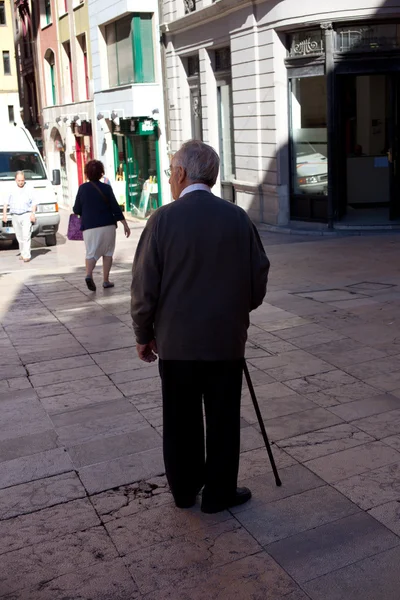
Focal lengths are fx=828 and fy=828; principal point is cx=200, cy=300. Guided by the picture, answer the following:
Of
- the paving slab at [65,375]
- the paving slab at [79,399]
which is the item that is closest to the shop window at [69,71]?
the paving slab at [65,375]

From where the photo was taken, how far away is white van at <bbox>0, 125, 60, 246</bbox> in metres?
17.7

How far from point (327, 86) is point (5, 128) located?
25.4 ft

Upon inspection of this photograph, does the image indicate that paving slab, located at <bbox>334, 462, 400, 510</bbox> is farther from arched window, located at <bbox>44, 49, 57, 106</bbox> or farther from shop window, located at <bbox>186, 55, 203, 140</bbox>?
arched window, located at <bbox>44, 49, 57, 106</bbox>

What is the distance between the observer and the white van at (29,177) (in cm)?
1766

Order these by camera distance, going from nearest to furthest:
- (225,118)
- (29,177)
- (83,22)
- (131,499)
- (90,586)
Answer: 1. (90,586)
2. (131,499)
3. (29,177)
4. (225,118)
5. (83,22)

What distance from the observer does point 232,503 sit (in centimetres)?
438

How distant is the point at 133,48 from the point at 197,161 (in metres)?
20.6

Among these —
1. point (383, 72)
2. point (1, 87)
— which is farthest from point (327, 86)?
point (1, 87)

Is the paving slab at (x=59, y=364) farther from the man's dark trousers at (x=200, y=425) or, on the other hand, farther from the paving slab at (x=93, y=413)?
the man's dark trousers at (x=200, y=425)

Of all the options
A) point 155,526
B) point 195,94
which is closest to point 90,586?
point 155,526

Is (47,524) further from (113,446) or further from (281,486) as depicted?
(281,486)

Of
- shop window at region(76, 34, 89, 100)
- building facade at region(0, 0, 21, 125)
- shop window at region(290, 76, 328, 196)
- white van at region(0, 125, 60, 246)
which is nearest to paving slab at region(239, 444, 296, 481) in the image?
shop window at region(290, 76, 328, 196)

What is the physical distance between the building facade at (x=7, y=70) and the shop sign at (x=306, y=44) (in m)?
35.3

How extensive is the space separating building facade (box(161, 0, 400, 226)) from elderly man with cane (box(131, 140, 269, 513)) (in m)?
12.2
